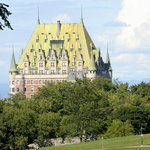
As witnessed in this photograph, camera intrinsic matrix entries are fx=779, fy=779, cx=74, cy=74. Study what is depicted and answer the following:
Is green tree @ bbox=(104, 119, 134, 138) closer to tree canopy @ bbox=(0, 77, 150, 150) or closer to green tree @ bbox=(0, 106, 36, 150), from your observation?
tree canopy @ bbox=(0, 77, 150, 150)

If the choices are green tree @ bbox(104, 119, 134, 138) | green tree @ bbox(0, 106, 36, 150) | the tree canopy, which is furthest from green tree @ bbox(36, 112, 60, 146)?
green tree @ bbox(104, 119, 134, 138)

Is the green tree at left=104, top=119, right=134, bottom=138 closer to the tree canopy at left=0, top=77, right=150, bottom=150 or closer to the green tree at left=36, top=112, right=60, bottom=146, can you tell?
the tree canopy at left=0, top=77, right=150, bottom=150

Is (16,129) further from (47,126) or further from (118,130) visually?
(118,130)

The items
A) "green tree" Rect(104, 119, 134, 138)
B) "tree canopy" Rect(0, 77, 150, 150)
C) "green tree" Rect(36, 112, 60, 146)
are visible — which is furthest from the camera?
"green tree" Rect(104, 119, 134, 138)

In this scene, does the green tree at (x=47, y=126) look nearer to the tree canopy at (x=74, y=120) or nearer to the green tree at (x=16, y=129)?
the tree canopy at (x=74, y=120)

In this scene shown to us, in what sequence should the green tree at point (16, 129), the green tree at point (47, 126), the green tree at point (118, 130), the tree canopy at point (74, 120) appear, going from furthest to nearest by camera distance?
the green tree at point (118, 130)
the green tree at point (47, 126)
the tree canopy at point (74, 120)
the green tree at point (16, 129)

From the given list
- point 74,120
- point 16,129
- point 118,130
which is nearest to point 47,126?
point 74,120

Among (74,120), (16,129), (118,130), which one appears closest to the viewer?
(16,129)

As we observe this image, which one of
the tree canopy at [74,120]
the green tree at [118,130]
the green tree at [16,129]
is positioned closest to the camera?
the green tree at [16,129]

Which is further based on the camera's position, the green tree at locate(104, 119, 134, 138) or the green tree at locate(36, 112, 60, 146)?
the green tree at locate(104, 119, 134, 138)

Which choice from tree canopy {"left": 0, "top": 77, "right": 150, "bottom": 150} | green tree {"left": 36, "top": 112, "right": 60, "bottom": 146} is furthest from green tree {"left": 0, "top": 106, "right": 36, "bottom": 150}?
green tree {"left": 36, "top": 112, "right": 60, "bottom": 146}

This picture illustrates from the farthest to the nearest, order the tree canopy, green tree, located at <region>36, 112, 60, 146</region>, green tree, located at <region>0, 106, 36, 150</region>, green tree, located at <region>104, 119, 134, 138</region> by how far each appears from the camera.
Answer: green tree, located at <region>104, 119, 134, 138</region> → green tree, located at <region>36, 112, 60, 146</region> → the tree canopy → green tree, located at <region>0, 106, 36, 150</region>

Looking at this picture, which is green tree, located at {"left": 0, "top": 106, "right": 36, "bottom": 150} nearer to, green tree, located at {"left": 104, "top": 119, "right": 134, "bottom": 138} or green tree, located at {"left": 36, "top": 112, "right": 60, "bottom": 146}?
green tree, located at {"left": 36, "top": 112, "right": 60, "bottom": 146}

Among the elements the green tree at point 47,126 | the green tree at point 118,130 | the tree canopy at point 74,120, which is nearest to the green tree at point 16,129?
the tree canopy at point 74,120
